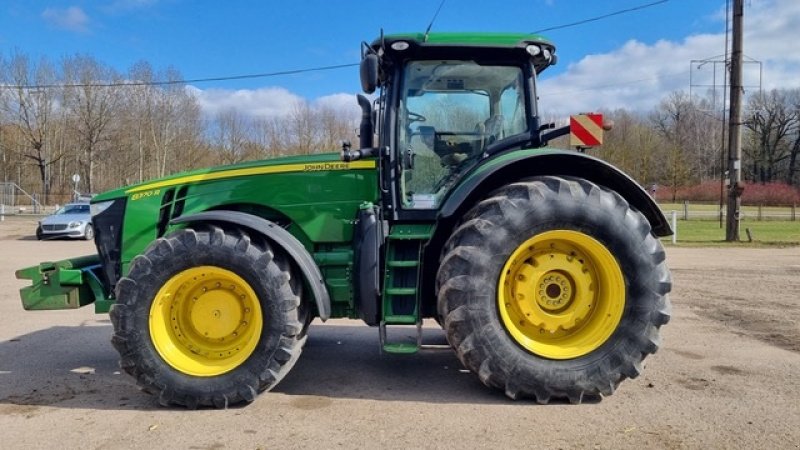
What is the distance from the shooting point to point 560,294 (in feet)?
13.5

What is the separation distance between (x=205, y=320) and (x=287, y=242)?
800mm

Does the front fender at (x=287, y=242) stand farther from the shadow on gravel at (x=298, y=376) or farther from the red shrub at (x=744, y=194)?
the red shrub at (x=744, y=194)

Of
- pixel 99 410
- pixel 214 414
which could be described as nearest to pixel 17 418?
pixel 99 410

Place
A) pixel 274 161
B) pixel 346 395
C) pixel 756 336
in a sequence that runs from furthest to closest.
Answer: pixel 756 336, pixel 274 161, pixel 346 395

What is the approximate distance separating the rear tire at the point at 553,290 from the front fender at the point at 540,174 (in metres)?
0.14

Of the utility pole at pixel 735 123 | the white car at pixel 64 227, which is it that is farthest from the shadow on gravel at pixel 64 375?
the utility pole at pixel 735 123

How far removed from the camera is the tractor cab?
4.28m

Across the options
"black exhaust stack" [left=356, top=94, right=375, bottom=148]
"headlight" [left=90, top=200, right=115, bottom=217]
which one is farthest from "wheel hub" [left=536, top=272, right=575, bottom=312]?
"headlight" [left=90, top=200, right=115, bottom=217]

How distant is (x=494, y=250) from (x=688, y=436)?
159 centimetres

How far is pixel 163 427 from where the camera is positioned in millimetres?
3609

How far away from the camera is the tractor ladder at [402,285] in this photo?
160 inches

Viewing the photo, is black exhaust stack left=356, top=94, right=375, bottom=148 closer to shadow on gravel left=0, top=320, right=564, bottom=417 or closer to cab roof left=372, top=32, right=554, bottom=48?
cab roof left=372, top=32, right=554, bottom=48

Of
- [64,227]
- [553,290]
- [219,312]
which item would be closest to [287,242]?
[219,312]

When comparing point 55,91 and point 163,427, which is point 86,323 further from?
point 55,91
